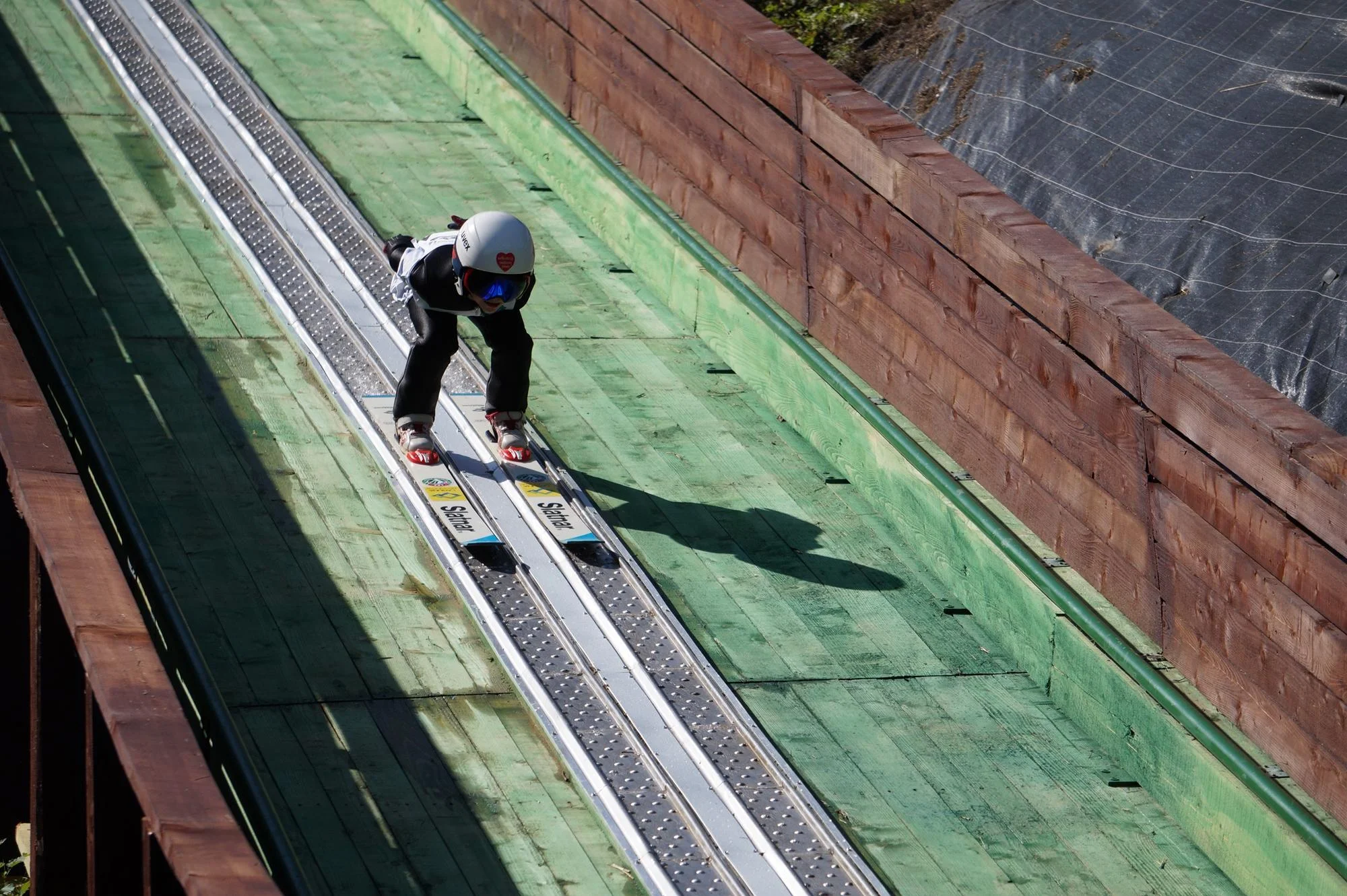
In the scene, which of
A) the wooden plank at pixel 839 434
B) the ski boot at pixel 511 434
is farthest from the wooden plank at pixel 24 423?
the wooden plank at pixel 839 434

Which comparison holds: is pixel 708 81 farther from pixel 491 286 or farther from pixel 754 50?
pixel 491 286

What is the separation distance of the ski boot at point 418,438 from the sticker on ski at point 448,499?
0.03 meters

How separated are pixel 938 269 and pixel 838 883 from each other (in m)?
2.90

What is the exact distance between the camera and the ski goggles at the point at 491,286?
6.33 m

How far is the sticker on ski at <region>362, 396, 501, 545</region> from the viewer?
21.4ft

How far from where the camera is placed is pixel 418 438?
6.92 metres

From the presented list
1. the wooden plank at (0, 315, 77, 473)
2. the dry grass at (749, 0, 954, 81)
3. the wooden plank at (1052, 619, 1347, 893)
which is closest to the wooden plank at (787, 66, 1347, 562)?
the wooden plank at (1052, 619, 1347, 893)

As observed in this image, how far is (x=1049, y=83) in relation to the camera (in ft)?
27.3

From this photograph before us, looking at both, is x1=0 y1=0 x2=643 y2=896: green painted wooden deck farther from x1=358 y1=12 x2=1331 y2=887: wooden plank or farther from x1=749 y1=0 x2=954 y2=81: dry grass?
x1=749 y1=0 x2=954 y2=81: dry grass

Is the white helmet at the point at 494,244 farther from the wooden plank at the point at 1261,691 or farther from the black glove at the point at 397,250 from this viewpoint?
the wooden plank at the point at 1261,691

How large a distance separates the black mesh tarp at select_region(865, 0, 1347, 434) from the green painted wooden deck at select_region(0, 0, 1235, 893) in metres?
1.63

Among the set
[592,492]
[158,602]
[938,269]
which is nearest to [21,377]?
[158,602]

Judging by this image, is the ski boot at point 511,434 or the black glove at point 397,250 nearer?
the black glove at point 397,250

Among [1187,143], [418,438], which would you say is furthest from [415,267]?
[1187,143]
